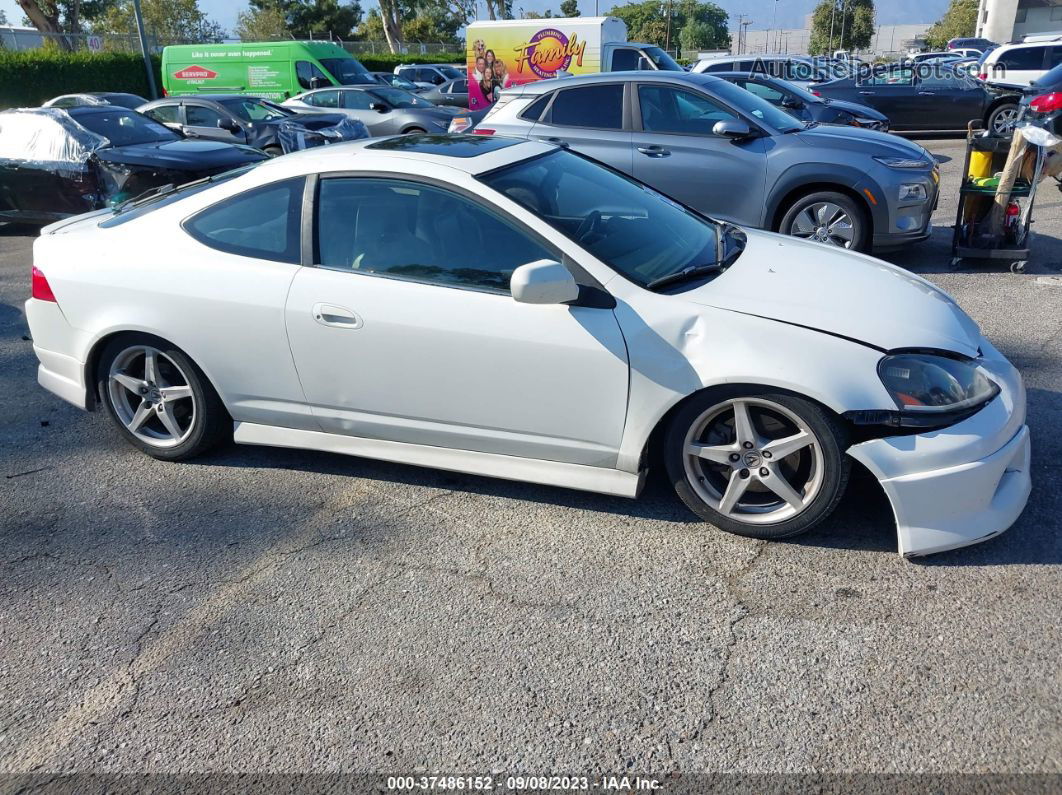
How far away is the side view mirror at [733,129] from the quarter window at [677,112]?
166 mm

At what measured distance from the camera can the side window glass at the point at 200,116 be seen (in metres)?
16.0

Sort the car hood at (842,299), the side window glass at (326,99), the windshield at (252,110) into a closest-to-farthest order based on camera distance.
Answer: the car hood at (842,299) < the windshield at (252,110) < the side window glass at (326,99)

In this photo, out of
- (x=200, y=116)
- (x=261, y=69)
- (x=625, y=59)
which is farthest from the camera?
(x=261, y=69)

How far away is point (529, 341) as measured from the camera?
11.5 feet

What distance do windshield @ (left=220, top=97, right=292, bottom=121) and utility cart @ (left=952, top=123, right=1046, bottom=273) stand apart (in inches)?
479

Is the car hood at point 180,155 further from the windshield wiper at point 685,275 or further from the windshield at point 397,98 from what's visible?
the windshield at point 397,98

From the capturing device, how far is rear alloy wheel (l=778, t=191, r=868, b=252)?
736 cm

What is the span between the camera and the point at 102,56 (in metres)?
28.3

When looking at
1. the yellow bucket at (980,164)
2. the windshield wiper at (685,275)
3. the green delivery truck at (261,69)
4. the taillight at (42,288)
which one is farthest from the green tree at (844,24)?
the taillight at (42,288)

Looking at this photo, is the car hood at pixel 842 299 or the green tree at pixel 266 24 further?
the green tree at pixel 266 24

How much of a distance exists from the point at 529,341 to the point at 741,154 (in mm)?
4769

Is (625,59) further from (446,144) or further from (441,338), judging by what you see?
(441,338)

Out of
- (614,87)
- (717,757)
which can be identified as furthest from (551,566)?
(614,87)

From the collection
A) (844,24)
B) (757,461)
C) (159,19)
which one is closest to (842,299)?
(757,461)
